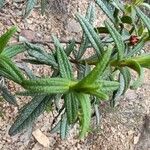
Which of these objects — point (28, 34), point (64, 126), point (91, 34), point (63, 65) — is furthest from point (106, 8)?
point (28, 34)

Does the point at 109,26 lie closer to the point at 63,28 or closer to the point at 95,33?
the point at 95,33

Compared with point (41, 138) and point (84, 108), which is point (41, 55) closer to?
point (84, 108)

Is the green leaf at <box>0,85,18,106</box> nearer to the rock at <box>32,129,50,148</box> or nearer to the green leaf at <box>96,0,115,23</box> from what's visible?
the green leaf at <box>96,0,115,23</box>

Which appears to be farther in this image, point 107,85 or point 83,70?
point 83,70

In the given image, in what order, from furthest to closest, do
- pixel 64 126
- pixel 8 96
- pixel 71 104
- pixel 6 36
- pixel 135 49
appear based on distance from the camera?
1. pixel 64 126
2. pixel 8 96
3. pixel 135 49
4. pixel 71 104
5. pixel 6 36

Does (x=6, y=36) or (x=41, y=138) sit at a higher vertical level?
(x=6, y=36)

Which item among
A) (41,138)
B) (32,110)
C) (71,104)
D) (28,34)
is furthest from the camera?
(28,34)

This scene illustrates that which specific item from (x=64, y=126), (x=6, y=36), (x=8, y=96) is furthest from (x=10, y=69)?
(x=64, y=126)

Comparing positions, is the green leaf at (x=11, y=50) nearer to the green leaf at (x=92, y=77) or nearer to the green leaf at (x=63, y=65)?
the green leaf at (x=63, y=65)

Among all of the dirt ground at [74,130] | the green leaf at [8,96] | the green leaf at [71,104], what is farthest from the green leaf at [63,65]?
the dirt ground at [74,130]

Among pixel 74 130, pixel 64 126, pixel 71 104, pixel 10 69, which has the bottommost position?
pixel 74 130
